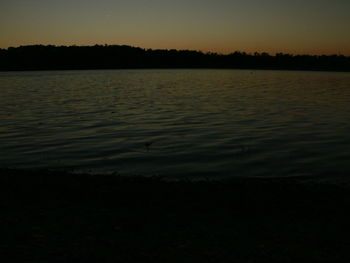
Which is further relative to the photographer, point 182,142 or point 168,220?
point 182,142

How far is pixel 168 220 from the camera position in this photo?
816 cm

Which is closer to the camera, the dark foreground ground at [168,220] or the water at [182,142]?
the dark foreground ground at [168,220]

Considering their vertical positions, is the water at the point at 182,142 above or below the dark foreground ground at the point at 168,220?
below

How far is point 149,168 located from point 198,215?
617cm

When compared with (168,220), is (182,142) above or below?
below

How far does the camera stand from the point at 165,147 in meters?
18.1

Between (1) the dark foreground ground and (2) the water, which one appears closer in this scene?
(1) the dark foreground ground

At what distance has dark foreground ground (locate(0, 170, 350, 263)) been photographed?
655 cm

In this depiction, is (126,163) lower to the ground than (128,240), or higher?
lower

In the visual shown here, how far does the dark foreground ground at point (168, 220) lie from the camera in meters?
6.55

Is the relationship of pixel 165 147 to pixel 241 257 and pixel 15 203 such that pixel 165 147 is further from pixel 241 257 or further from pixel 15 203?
pixel 241 257

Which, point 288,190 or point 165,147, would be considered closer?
point 288,190

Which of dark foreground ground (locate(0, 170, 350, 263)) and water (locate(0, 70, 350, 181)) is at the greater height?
dark foreground ground (locate(0, 170, 350, 263))

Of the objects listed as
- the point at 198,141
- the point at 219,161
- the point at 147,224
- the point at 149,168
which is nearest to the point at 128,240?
the point at 147,224
